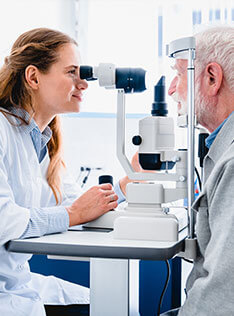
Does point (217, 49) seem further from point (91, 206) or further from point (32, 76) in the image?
point (32, 76)

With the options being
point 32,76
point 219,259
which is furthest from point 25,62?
point 219,259

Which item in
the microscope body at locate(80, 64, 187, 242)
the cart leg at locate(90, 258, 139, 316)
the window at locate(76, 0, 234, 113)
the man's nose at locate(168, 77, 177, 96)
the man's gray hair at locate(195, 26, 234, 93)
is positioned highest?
the window at locate(76, 0, 234, 113)

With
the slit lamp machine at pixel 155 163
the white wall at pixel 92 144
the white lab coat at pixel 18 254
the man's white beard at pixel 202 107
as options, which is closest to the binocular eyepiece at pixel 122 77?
the slit lamp machine at pixel 155 163

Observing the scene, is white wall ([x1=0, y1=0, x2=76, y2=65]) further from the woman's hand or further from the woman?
the woman's hand

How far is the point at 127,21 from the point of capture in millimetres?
2719

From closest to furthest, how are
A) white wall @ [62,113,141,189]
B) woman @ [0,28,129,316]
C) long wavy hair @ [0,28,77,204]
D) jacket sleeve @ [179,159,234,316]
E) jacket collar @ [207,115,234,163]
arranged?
1. jacket sleeve @ [179,159,234,316]
2. jacket collar @ [207,115,234,163]
3. woman @ [0,28,129,316]
4. long wavy hair @ [0,28,77,204]
5. white wall @ [62,113,141,189]

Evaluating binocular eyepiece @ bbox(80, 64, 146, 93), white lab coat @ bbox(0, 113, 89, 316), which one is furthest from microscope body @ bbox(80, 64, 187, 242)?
white lab coat @ bbox(0, 113, 89, 316)

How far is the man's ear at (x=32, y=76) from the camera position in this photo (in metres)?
1.46

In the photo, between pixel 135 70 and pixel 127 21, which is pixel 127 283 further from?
pixel 127 21

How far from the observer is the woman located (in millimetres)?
1237

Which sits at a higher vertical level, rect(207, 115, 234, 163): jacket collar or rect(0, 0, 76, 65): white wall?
rect(0, 0, 76, 65): white wall

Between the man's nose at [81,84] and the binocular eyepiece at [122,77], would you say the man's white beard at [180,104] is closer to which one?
the binocular eyepiece at [122,77]

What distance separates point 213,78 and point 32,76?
2.17ft

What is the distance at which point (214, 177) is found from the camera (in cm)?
89
